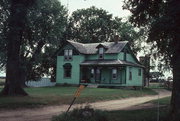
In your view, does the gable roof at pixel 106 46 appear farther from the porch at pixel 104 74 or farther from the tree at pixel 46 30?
the tree at pixel 46 30

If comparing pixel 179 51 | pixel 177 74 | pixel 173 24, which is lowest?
pixel 177 74

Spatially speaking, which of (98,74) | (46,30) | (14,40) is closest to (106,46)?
(98,74)

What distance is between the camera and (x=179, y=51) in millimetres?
13172

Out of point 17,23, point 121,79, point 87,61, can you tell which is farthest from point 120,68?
point 17,23

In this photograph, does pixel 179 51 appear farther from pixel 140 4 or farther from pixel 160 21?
pixel 140 4

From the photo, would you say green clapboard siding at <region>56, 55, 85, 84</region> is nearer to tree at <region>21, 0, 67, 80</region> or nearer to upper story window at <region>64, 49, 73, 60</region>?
upper story window at <region>64, 49, 73, 60</region>

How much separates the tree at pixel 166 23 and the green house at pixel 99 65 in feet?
84.6

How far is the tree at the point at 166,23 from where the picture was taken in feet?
41.7

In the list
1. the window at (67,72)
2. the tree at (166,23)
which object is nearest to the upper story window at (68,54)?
the window at (67,72)

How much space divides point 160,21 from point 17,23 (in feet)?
37.3

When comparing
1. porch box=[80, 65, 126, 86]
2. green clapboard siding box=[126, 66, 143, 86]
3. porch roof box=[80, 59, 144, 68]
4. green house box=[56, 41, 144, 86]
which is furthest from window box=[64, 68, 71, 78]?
green clapboard siding box=[126, 66, 143, 86]

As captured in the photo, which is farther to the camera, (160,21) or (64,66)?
(64,66)

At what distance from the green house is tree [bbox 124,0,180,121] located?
2579 cm

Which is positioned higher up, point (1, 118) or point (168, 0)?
point (168, 0)
